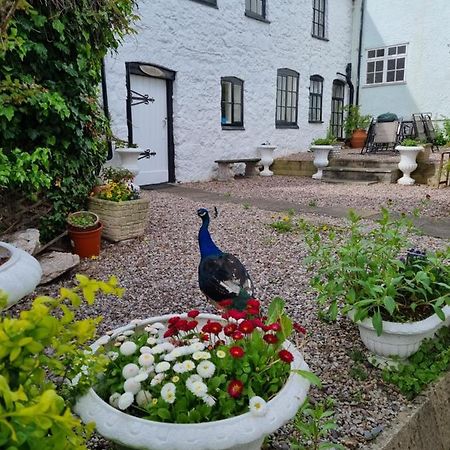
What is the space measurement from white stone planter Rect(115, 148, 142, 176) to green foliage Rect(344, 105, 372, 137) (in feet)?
28.1

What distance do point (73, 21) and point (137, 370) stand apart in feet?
11.0

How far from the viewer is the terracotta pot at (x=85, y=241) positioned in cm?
360

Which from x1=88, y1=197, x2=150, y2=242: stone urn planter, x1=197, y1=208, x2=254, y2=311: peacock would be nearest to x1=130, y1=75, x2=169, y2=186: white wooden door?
x1=88, y1=197, x2=150, y2=242: stone urn planter

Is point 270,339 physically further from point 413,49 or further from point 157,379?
point 413,49

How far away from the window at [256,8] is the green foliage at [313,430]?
9.22 m

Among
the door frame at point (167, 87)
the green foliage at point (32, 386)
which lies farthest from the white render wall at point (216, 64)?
the green foliage at point (32, 386)

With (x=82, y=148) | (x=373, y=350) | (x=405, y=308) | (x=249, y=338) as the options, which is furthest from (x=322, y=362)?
(x=82, y=148)

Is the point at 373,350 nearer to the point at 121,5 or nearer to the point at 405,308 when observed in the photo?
the point at 405,308

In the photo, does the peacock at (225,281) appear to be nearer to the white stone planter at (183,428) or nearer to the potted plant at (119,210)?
the white stone planter at (183,428)

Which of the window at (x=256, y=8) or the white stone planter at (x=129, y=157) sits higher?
the window at (x=256, y=8)

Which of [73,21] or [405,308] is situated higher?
[73,21]

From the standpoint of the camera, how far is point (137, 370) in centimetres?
121

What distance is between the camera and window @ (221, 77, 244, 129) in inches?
353

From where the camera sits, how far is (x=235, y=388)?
1.14m
